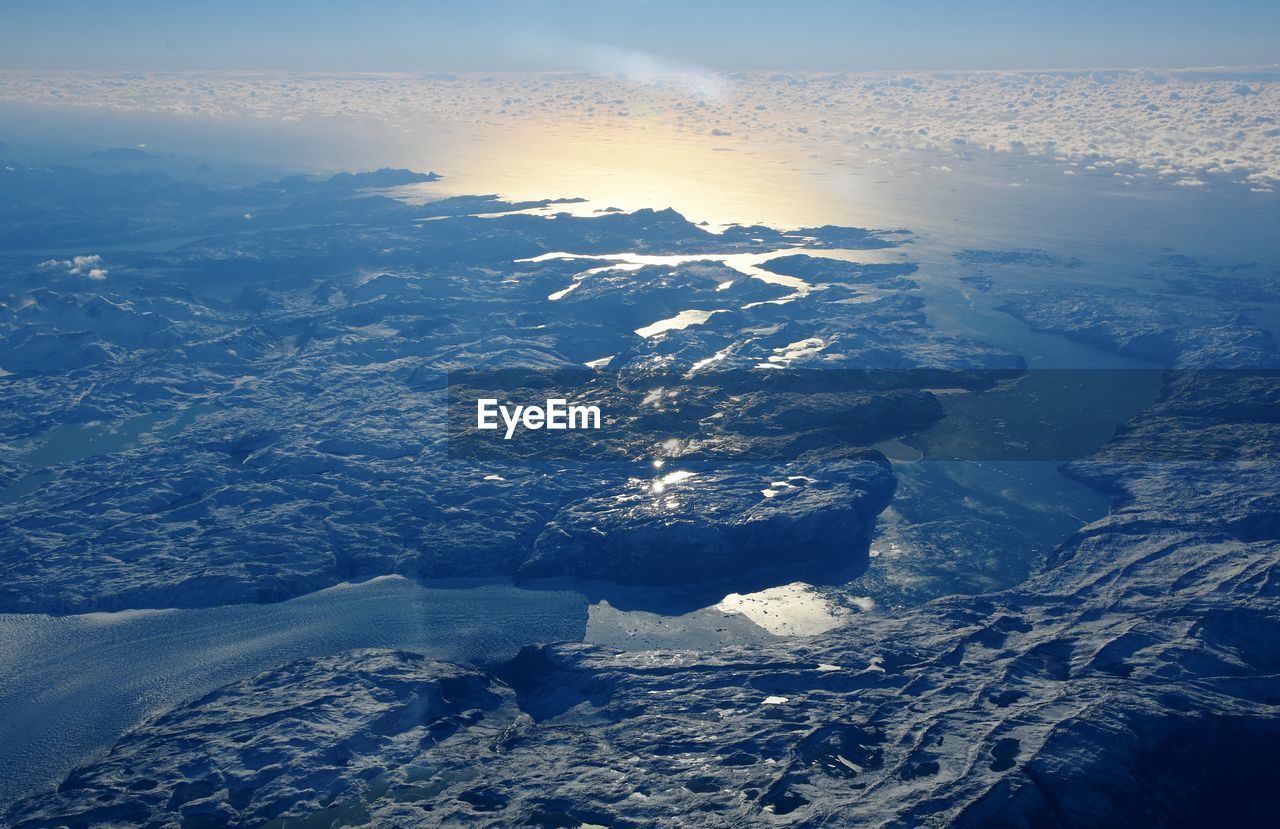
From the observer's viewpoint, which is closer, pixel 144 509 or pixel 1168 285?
pixel 144 509

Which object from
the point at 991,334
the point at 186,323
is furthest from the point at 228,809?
the point at 991,334

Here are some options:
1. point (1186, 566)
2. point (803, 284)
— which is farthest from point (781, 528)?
point (803, 284)

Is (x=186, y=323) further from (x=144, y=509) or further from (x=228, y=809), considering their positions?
(x=228, y=809)

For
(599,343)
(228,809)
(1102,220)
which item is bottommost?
(228,809)

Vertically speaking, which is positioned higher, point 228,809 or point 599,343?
point 599,343

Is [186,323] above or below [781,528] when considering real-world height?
above

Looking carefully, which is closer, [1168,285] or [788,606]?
[788,606]

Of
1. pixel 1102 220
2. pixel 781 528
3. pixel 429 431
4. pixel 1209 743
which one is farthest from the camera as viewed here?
pixel 1102 220

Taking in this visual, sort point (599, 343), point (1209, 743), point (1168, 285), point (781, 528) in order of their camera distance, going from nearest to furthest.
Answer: point (1209, 743) → point (781, 528) → point (599, 343) → point (1168, 285)

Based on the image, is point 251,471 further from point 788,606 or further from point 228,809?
point 788,606
